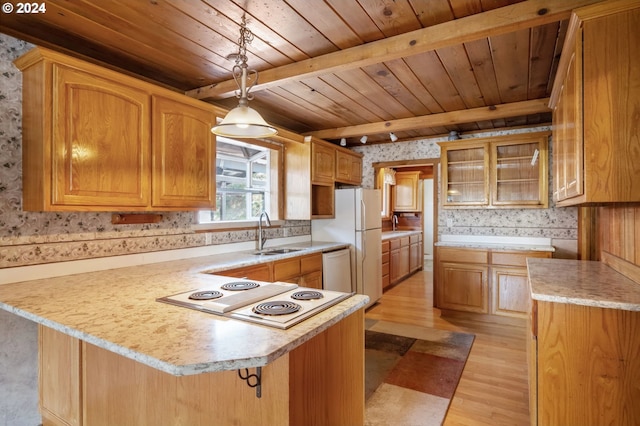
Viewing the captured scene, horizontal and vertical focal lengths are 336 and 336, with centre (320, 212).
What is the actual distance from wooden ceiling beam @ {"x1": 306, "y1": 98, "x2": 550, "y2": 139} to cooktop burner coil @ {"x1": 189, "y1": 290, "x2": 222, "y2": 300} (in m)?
3.00

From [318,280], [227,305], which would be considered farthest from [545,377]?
[318,280]

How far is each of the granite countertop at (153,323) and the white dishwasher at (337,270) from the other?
1880 millimetres

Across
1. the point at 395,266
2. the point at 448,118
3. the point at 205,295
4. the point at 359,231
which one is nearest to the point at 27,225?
the point at 205,295

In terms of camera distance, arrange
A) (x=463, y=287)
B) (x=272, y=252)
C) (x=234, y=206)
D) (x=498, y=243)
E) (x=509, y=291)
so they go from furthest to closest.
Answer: (x=498, y=243) → (x=463, y=287) → (x=509, y=291) → (x=234, y=206) → (x=272, y=252)

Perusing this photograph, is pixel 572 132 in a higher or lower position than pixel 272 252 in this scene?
higher

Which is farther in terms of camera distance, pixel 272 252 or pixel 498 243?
pixel 498 243

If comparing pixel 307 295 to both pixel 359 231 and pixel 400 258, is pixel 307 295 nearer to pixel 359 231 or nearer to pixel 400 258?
pixel 359 231

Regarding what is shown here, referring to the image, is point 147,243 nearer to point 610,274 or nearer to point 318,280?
point 318,280

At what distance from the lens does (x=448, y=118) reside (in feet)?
11.9

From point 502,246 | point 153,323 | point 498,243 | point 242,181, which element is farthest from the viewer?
point 498,243

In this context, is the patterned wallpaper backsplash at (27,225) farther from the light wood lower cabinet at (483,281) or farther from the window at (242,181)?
the light wood lower cabinet at (483,281)

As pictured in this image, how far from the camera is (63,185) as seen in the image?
1.83 metres

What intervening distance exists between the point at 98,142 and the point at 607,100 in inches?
104

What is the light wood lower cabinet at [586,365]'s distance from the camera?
58.8 inches
